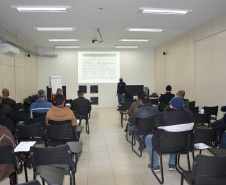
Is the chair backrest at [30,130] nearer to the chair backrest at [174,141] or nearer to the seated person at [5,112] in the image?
the seated person at [5,112]

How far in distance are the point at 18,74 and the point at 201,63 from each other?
6.78 metres

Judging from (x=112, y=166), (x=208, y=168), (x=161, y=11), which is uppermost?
(x=161, y=11)

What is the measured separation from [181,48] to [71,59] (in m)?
5.86

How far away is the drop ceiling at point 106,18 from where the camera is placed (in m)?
5.02

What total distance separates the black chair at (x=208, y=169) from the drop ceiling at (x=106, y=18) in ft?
12.6

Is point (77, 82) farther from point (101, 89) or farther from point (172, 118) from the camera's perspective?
point (172, 118)

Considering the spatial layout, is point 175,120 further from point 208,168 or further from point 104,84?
point 104,84

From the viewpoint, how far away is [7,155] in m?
2.43

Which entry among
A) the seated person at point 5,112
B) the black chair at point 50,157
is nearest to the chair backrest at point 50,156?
the black chair at point 50,157

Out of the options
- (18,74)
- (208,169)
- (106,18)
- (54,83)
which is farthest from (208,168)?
(54,83)

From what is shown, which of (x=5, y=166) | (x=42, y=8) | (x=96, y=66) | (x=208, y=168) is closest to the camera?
(x=208, y=168)

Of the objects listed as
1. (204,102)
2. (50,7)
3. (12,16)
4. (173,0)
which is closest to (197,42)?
(204,102)

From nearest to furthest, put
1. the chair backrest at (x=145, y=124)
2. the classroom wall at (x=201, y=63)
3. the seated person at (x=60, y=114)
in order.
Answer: the seated person at (x=60, y=114) < the chair backrest at (x=145, y=124) < the classroom wall at (x=201, y=63)

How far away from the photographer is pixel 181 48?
29.4 feet
